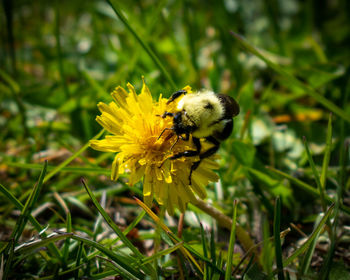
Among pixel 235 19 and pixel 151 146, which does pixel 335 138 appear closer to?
pixel 151 146

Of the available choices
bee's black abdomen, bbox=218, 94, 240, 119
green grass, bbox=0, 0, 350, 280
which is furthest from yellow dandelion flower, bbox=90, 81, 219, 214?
bee's black abdomen, bbox=218, 94, 240, 119

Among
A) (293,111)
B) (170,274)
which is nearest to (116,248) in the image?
(170,274)

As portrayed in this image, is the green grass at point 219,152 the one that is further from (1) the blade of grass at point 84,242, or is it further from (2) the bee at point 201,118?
(2) the bee at point 201,118

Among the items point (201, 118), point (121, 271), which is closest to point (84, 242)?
point (121, 271)

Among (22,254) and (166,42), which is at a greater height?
(166,42)

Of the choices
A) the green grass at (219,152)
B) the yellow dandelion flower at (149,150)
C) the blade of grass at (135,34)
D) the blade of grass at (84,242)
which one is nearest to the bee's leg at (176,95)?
the yellow dandelion flower at (149,150)

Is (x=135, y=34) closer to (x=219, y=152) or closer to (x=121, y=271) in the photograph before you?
(x=219, y=152)

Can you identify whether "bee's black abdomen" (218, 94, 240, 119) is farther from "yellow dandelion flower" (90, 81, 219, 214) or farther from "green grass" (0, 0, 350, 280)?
"green grass" (0, 0, 350, 280)

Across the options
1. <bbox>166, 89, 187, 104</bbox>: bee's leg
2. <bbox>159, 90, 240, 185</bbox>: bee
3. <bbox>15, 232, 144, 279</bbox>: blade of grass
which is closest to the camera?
<bbox>15, 232, 144, 279</bbox>: blade of grass
